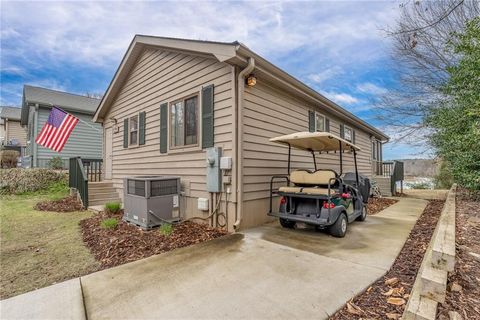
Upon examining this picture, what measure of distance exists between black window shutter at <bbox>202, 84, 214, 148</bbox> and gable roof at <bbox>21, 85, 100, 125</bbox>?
11803 millimetres

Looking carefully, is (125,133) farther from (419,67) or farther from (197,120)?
(419,67)

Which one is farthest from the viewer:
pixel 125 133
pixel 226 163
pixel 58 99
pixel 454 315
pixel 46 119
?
pixel 58 99

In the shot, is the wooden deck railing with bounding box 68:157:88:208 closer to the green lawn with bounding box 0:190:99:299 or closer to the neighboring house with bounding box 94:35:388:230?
the green lawn with bounding box 0:190:99:299

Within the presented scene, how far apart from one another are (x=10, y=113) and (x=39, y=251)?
74.8 ft

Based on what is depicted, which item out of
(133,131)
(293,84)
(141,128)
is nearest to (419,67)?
(293,84)

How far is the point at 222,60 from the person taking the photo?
467cm

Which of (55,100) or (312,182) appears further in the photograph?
(55,100)

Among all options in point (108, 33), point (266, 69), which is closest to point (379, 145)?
point (266, 69)

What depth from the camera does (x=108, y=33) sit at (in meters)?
9.98

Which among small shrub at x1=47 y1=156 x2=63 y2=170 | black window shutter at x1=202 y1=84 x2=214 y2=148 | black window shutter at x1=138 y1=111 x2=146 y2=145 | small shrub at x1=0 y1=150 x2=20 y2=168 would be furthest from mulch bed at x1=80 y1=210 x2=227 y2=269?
small shrub at x1=0 y1=150 x2=20 y2=168

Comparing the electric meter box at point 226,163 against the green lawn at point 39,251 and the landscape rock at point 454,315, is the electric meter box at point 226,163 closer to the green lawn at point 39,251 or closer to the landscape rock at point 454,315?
the green lawn at point 39,251

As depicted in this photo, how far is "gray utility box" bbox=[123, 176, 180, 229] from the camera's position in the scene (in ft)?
17.1

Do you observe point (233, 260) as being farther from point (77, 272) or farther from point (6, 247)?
point (6, 247)

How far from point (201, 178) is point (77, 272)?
2.90 m
